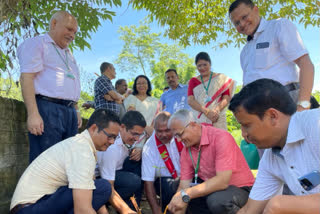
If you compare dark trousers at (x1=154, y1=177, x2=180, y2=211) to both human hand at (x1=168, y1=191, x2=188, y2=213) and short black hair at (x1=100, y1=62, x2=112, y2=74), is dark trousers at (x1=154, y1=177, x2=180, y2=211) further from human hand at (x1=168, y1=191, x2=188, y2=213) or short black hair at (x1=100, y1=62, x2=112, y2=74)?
short black hair at (x1=100, y1=62, x2=112, y2=74)

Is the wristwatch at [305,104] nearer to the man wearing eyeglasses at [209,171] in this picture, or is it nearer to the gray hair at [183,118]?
the man wearing eyeglasses at [209,171]

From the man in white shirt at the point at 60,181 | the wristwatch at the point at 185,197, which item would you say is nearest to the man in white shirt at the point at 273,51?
the wristwatch at the point at 185,197

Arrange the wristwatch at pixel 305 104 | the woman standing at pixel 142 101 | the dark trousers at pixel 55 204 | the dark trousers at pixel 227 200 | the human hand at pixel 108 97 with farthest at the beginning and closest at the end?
the woman standing at pixel 142 101 → the human hand at pixel 108 97 → the dark trousers at pixel 227 200 → the dark trousers at pixel 55 204 → the wristwatch at pixel 305 104

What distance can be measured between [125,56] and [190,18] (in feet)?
83.6

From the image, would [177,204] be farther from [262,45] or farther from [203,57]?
[203,57]

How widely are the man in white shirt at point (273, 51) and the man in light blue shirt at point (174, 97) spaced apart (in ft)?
5.96

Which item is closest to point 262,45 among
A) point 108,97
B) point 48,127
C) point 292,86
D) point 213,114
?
point 292,86

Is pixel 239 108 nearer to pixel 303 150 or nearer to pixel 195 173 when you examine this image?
pixel 303 150

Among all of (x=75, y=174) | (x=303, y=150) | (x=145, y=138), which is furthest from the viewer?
(x=145, y=138)

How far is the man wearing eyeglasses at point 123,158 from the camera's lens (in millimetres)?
3275

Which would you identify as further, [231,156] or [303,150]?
[231,156]

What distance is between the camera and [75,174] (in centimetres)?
232

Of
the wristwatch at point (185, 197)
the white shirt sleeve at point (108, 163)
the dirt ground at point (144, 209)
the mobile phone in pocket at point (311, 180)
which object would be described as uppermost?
the mobile phone in pocket at point (311, 180)

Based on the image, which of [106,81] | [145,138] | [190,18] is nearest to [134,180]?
[145,138]
